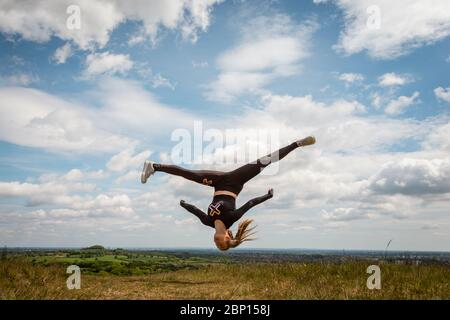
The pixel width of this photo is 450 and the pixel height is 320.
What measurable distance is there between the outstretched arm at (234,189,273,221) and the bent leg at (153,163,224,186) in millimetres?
1086

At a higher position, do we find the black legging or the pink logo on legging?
the black legging

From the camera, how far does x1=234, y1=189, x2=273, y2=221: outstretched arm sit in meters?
11.3

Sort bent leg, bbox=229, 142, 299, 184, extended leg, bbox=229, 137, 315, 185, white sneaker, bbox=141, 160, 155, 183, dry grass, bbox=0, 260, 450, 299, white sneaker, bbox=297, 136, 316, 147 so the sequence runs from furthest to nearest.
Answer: white sneaker, bbox=141, 160, 155, 183 → bent leg, bbox=229, 142, 299, 184 → extended leg, bbox=229, 137, 315, 185 → white sneaker, bbox=297, 136, 316, 147 → dry grass, bbox=0, 260, 450, 299

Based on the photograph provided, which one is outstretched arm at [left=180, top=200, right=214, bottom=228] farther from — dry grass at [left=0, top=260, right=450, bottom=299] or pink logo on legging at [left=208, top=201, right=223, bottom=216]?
dry grass at [left=0, top=260, right=450, bottom=299]

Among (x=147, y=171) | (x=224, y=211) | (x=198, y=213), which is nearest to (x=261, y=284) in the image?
(x=224, y=211)

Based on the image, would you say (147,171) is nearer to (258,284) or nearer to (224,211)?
(224,211)

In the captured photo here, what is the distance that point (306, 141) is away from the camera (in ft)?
35.4

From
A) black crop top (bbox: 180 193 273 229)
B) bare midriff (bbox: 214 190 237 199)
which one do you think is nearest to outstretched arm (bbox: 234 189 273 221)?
black crop top (bbox: 180 193 273 229)

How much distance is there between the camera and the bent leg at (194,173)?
1170 cm

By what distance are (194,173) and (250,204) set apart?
1.86m

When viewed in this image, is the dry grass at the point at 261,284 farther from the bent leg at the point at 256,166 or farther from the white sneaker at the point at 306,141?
the white sneaker at the point at 306,141

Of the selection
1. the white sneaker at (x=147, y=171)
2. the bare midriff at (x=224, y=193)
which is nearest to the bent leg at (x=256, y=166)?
the bare midriff at (x=224, y=193)
